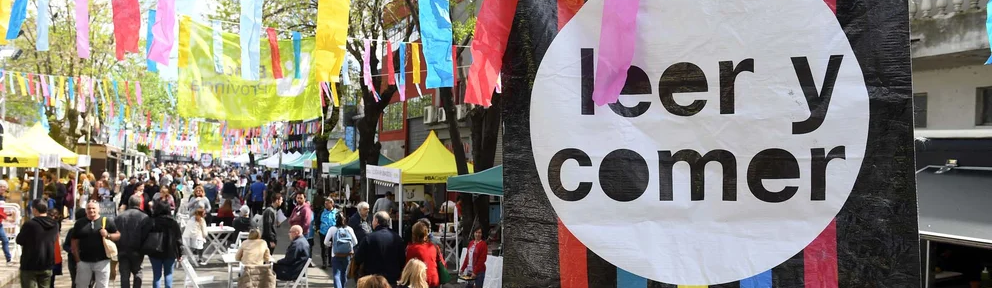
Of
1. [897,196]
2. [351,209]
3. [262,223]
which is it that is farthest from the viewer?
[351,209]

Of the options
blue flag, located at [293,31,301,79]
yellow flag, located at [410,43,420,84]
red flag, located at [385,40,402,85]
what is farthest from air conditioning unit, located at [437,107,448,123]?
blue flag, located at [293,31,301,79]

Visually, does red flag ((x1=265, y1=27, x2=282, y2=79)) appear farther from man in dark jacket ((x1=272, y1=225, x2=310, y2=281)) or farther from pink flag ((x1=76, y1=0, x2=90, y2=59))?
pink flag ((x1=76, y1=0, x2=90, y2=59))

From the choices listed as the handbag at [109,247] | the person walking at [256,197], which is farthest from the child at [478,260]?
the person walking at [256,197]

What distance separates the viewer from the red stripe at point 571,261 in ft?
7.47

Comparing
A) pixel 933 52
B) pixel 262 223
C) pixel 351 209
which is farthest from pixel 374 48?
pixel 933 52

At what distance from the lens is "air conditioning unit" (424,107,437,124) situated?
2794 cm

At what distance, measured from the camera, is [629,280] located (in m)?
2.25

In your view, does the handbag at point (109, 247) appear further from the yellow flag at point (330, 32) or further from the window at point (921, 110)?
the window at point (921, 110)

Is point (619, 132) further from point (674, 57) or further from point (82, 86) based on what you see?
point (82, 86)

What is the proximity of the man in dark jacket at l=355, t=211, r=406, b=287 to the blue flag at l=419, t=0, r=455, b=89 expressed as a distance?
190cm

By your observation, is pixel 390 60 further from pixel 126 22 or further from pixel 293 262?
pixel 126 22

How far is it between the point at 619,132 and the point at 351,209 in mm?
16562

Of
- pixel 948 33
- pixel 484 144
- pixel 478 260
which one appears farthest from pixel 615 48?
pixel 484 144

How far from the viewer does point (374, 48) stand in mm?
18297
